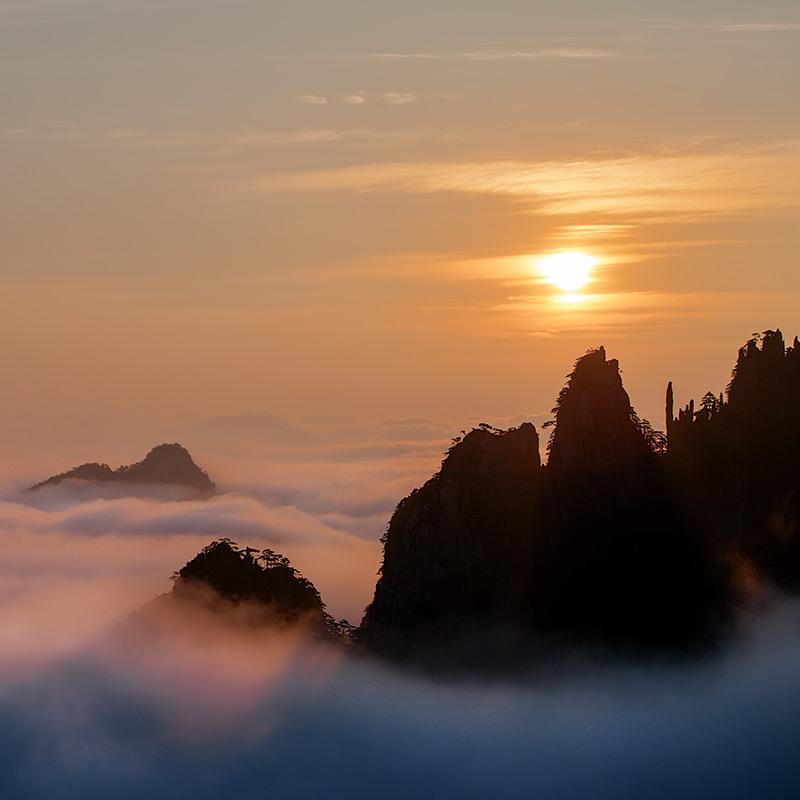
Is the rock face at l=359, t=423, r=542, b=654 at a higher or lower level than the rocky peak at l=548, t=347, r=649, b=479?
lower

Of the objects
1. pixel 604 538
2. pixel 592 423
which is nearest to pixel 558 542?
pixel 604 538

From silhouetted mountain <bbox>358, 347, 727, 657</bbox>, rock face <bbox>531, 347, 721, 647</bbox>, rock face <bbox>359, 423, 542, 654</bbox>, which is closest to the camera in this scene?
rock face <bbox>359, 423, 542, 654</bbox>

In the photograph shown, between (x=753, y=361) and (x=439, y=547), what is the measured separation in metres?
40.5

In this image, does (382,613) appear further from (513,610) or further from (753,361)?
(753,361)

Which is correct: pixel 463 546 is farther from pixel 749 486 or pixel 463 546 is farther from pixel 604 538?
pixel 749 486

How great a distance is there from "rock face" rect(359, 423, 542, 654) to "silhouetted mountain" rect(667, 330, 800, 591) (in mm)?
15691

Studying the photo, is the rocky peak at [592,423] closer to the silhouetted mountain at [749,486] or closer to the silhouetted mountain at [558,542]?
the silhouetted mountain at [558,542]

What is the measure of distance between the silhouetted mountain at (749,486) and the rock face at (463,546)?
15.7 meters

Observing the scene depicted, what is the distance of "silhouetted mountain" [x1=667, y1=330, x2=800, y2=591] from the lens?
7308 inches

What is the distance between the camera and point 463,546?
177 m

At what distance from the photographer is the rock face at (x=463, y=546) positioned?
17562 centimetres

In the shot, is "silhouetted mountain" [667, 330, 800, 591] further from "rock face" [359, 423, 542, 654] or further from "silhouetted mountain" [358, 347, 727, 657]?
"rock face" [359, 423, 542, 654]

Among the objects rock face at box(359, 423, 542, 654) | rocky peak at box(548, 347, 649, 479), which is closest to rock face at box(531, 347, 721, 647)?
rocky peak at box(548, 347, 649, 479)

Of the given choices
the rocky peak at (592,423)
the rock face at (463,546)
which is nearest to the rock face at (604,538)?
the rocky peak at (592,423)
